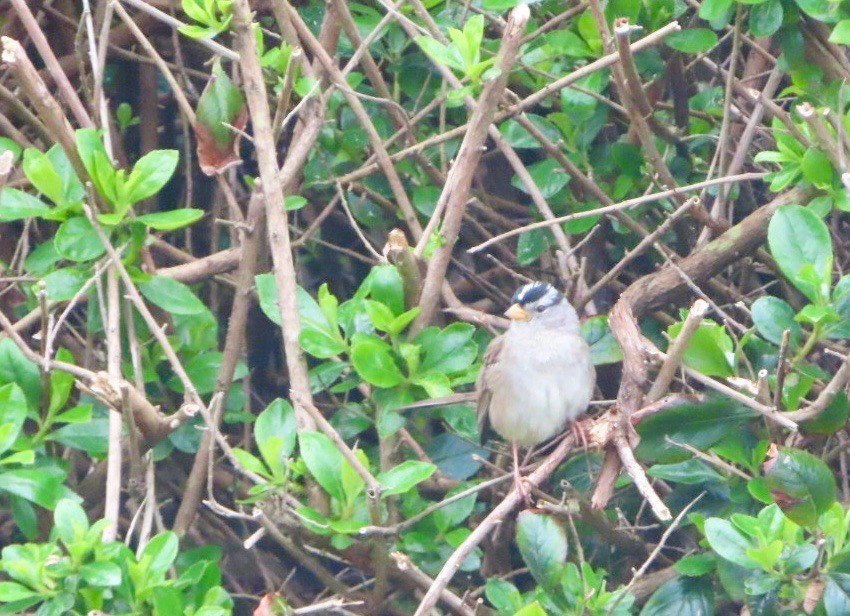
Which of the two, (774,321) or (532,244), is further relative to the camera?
(532,244)

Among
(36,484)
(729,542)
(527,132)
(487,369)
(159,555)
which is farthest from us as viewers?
(487,369)

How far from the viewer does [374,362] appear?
244cm

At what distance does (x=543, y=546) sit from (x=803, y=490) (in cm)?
44

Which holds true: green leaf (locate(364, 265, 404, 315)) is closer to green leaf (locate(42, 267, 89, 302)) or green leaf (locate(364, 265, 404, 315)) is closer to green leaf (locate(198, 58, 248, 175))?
green leaf (locate(198, 58, 248, 175))

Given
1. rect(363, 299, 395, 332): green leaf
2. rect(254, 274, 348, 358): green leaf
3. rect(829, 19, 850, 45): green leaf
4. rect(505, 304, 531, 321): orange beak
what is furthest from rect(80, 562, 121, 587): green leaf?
rect(829, 19, 850, 45): green leaf

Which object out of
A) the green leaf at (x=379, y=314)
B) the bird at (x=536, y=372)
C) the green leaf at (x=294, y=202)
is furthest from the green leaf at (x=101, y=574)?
the bird at (x=536, y=372)

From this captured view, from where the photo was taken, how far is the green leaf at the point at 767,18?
2.62 m

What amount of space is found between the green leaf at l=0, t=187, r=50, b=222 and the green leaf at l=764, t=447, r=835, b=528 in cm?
135

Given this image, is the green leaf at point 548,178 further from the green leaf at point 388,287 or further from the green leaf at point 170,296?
the green leaf at point 170,296

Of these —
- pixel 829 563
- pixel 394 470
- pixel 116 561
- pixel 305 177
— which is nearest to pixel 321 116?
pixel 305 177

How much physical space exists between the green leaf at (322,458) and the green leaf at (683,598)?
2.05ft

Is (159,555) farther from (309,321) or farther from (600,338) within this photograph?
(600,338)

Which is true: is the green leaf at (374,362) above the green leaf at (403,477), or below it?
above

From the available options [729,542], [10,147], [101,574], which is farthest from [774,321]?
[10,147]
